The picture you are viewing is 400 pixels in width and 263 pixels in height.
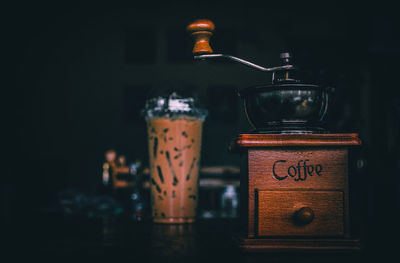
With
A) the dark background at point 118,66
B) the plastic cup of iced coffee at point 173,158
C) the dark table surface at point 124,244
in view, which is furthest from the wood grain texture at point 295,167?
the dark background at point 118,66

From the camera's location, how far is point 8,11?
5234 millimetres

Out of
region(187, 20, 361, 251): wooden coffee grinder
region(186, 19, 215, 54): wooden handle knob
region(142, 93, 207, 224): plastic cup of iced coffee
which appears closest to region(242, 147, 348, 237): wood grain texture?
region(187, 20, 361, 251): wooden coffee grinder

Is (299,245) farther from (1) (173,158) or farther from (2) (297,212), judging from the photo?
(1) (173,158)

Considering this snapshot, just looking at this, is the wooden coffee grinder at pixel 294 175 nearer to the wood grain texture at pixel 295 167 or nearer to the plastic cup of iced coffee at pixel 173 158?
the wood grain texture at pixel 295 167

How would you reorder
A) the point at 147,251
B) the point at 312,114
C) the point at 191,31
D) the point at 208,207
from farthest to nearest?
the point at 208,207, the point at 191,31, the point at 312,114, the point at 147,251

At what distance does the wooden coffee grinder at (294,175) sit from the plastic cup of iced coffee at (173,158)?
0.43 metres

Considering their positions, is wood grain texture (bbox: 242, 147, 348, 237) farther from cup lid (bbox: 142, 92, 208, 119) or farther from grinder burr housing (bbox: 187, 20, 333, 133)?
cup lid (bbox: 142, 92, 208, 119)

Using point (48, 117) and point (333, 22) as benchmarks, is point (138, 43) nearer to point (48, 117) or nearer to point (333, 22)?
point (48, 117)

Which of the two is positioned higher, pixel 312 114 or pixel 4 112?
pixel 4 112

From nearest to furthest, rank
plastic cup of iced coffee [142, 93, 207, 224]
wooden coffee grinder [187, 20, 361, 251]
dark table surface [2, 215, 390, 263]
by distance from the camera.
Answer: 1. dark table surface [2, 215, 390, 263]
2. wooden coffee grinder [187, 20, 361, 251]
3. plastic cup of iced coffee [142, 93, 207, 224]

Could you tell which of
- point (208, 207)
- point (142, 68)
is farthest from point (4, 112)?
point (208, 207)

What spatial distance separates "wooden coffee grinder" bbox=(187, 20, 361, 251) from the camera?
2.34 feet

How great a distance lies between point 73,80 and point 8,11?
4.18ft

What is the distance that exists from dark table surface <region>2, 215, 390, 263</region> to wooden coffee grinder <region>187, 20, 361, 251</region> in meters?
0.05
